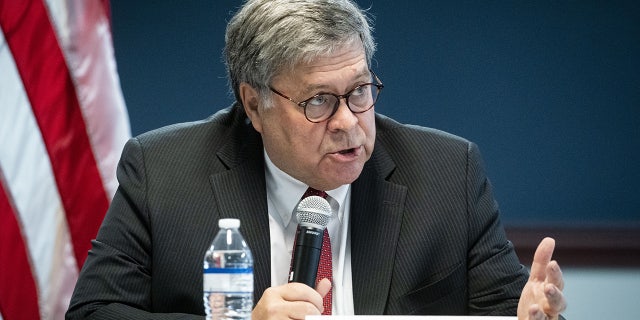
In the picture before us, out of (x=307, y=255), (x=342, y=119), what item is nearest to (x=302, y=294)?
(x=307, y=255)

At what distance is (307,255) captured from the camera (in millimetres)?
1979

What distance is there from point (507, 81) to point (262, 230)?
183 cm

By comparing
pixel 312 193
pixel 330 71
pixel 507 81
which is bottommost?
pixel 507 81

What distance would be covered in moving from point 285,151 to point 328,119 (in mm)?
180

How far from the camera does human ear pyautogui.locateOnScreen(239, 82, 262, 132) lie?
2613mm

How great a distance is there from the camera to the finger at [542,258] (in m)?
2.07

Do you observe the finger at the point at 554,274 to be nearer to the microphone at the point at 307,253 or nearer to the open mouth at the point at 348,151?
the microphone at the point at 307,253

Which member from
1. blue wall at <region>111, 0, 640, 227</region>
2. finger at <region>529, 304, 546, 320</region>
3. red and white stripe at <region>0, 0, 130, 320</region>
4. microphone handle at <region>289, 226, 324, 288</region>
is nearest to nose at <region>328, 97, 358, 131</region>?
microphone handle at <region>289, 226, 324, 288</region>

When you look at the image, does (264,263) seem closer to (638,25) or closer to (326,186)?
(326,186)

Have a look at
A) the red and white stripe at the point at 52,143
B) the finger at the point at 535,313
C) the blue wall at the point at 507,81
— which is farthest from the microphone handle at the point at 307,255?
the blue wall at the point at 507,81

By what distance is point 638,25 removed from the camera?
4.01 m

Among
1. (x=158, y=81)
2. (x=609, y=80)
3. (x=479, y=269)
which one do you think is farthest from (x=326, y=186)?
(x=609, y=80)

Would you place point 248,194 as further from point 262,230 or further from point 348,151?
point 348,151

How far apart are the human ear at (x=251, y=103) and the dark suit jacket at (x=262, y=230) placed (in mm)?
100
